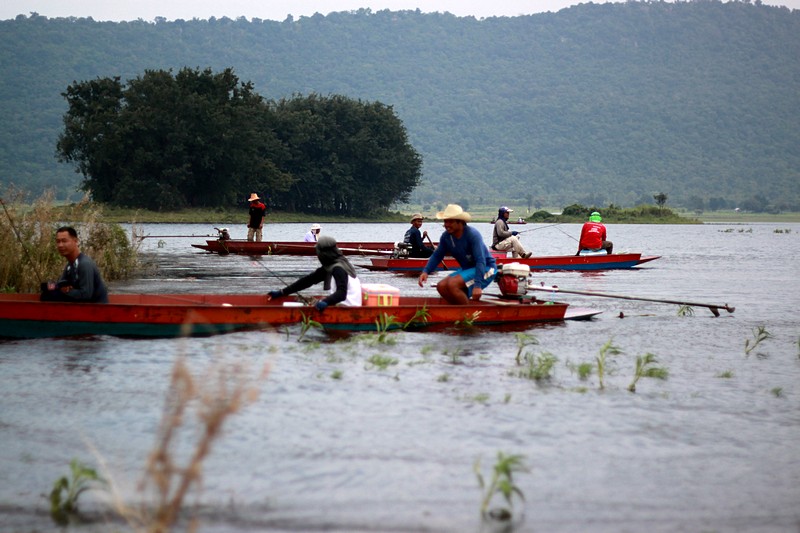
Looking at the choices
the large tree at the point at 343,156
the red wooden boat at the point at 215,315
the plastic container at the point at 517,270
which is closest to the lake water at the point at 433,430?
the red wooden boat at the point at 215,315

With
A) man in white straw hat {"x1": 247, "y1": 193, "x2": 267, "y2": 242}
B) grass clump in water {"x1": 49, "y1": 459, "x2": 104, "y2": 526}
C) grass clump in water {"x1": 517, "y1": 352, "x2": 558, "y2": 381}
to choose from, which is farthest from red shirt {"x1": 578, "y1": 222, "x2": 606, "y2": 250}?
grass clump in water {"x1": 49, "y1": 459, "x2": 104, "y2": 526}

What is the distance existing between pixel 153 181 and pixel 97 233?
5165 centimetres

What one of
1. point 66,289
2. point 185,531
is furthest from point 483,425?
point 66,289

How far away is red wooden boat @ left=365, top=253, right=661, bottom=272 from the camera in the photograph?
28.3 metres

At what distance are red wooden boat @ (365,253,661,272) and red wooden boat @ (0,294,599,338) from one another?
35.5 ft

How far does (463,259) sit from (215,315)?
164 inches

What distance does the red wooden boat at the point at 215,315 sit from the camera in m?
13.7

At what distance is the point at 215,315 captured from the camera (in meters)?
14.3

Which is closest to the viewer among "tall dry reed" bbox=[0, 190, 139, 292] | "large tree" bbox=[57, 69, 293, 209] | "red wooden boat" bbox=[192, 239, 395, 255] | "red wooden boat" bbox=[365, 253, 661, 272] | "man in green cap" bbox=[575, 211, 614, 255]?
"tall dry reed" bbox=[0, 190, 139, 292]

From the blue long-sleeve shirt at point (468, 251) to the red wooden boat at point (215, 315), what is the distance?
0.61 m

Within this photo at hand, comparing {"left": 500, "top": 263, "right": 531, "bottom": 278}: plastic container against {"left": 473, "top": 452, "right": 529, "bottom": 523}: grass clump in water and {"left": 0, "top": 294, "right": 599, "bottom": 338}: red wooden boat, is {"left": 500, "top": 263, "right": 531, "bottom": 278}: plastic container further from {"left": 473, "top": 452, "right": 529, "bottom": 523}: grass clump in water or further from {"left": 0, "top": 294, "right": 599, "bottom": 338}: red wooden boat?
{"left": 473, "top": 452, "right": 529, "bottom": 523}: grass clump in water

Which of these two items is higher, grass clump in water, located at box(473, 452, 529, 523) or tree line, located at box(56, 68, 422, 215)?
tree line, located at box(56, 68, 422, 215)

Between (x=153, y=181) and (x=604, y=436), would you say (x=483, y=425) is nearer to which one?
(x=604, y=436)

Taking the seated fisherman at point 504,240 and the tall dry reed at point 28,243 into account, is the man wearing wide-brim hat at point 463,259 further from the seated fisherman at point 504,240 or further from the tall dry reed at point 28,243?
the seated fisherman at point 504,240
